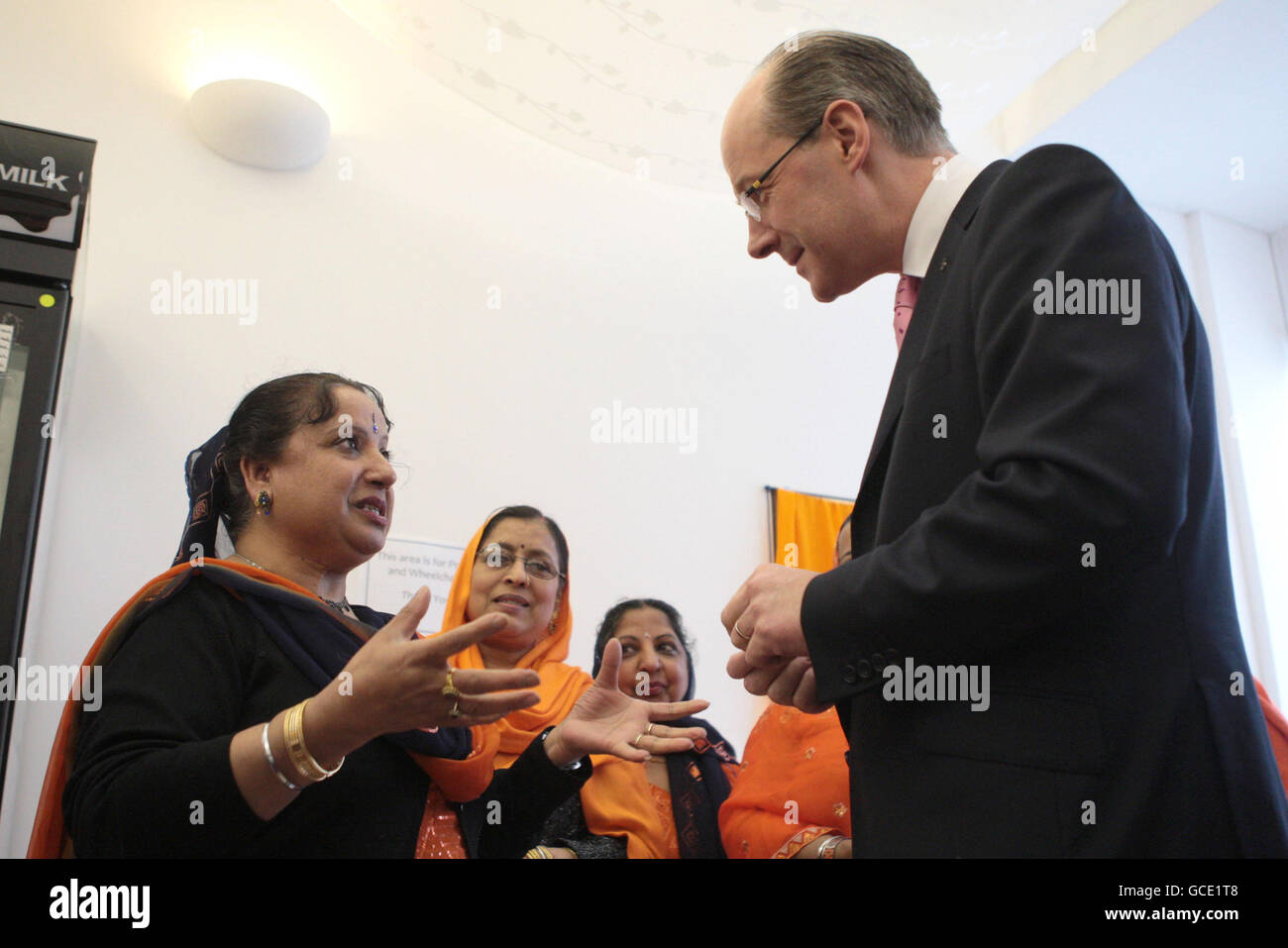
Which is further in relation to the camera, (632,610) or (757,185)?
(632,610)

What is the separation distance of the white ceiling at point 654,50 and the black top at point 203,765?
3.69 m

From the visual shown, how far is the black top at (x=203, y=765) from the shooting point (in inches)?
49.4

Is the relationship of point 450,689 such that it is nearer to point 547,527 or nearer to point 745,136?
point 745,136

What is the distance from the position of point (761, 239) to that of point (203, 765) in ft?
3.82

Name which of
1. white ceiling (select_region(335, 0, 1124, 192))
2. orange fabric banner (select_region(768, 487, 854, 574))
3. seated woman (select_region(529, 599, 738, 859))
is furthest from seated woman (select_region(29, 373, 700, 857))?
white ceiling (select_region(335, 0, 1124, 192))

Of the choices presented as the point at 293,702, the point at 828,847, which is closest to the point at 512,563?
the point at 828,847

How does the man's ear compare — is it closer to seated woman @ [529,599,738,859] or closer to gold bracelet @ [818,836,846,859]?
seated woman @ [529,599,738,859]

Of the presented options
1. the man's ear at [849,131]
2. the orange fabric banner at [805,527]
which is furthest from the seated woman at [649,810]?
the orange fabric banner at [805,527]

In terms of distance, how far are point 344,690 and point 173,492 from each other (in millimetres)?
2689

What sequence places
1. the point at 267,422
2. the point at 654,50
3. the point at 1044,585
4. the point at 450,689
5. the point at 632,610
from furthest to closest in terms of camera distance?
the point at 654,50 → the point at 632,610 → the point at 267,422 → the point at 450,689 → the point at 1044,585

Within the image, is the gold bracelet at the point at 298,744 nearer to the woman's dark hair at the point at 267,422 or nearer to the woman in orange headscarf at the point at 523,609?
the woman's dark hair at the point at 267,422

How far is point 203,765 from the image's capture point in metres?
1.25
